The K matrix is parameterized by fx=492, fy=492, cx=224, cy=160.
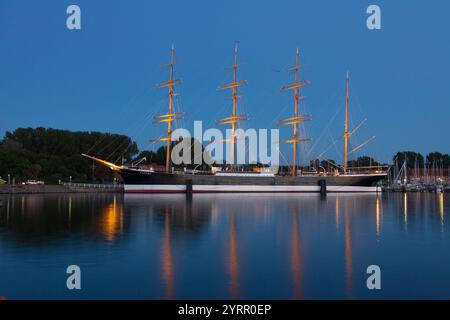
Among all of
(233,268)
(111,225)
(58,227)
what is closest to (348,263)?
(233,268)

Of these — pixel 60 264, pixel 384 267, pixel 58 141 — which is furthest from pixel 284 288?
pixel 58 141

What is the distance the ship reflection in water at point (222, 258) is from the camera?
40.1 feet

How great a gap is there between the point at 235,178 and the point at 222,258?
6135cm

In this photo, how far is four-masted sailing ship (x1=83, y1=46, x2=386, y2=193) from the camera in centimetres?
7319

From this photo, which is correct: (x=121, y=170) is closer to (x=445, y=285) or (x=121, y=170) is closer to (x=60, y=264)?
(x=60, y=264)

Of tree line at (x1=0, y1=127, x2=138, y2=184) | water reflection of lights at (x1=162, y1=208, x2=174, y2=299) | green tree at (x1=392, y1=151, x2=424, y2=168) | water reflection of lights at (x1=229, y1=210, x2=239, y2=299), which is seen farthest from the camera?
green tree at (x1=392, y1=151, x2=424, y2=168)

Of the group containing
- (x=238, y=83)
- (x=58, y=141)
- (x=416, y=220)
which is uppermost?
(x=238, y=83)

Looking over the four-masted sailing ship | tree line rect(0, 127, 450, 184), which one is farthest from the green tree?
the four-masted sailing ship

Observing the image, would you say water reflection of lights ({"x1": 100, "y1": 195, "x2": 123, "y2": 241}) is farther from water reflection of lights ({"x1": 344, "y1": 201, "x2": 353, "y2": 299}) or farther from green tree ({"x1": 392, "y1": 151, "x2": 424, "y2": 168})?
green tree ({"x1": 392, "y1": 151, "x2": 424, "y2": 168})

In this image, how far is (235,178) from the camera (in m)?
77.9

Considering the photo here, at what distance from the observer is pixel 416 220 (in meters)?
31.3

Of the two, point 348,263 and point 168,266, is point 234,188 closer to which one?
point 348,263
